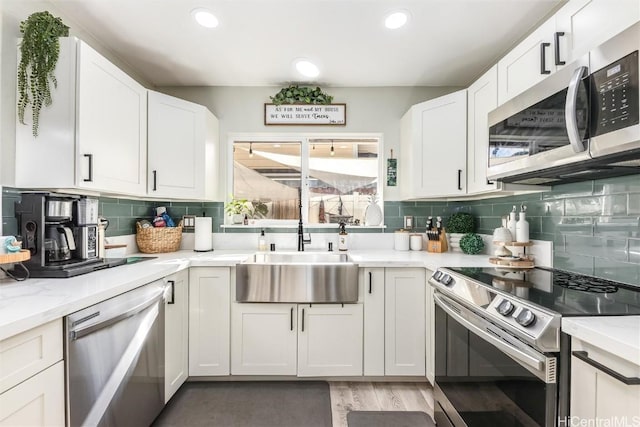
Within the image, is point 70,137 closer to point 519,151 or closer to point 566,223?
point 519,151

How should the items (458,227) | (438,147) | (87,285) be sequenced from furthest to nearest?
(458,227) < (438,147) < (87,285)

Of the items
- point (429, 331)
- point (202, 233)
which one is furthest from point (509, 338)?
point (202, 233)

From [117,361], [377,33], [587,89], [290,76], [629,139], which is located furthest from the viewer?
[290,76]

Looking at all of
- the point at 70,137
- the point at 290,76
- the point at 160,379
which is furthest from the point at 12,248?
the point at 290,76

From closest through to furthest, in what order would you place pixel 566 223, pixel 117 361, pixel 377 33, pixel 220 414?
1. pixel 117 361
2. pixel 566 223
3. pixel 220 414
4. pixel 377 33

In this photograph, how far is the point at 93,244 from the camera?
176 centimetres

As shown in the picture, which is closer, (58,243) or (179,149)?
(58,243)

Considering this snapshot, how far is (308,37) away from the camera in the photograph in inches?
82.0

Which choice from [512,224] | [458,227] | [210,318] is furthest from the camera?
[458,227]

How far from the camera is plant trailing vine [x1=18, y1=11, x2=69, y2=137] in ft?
4.99

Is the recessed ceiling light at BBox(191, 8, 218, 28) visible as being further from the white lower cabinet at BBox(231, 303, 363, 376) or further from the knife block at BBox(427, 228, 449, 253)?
the knife block at BBox(427, 228, 449, 253)

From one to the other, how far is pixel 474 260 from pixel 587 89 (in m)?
1.33

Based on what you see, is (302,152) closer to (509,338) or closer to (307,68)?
(307,68)

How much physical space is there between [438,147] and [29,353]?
2.45 m
